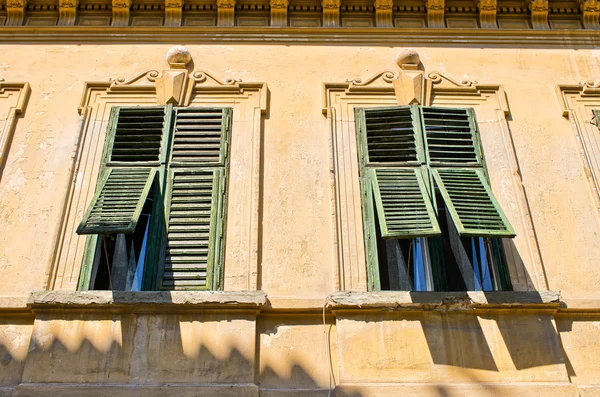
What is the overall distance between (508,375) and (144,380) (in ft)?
9.88

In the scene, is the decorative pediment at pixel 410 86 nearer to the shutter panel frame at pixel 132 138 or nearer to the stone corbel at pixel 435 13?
the stone corbel at pixel 435 13

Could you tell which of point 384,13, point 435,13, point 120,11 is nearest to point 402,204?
point 384,13

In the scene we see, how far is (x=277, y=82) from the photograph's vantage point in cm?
789

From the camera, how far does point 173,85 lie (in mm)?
7680

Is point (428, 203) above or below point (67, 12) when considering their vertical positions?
below

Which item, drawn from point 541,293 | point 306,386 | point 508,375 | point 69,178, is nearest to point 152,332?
point 306,386

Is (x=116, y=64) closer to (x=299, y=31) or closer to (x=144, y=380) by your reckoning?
(x=299, y=31)

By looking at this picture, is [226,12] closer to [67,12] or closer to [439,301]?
[67,12]

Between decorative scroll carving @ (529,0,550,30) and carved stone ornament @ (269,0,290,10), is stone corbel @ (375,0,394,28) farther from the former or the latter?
decorative scroll carving @ (529,0,550,30)

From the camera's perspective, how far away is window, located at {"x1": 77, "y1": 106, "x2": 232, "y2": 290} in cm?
625

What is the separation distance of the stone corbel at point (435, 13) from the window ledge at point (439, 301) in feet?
12.6

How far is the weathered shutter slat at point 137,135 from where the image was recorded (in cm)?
708

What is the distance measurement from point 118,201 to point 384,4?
4.17 metres

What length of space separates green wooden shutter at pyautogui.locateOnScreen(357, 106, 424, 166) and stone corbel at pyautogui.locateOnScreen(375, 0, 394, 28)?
1501 mm
